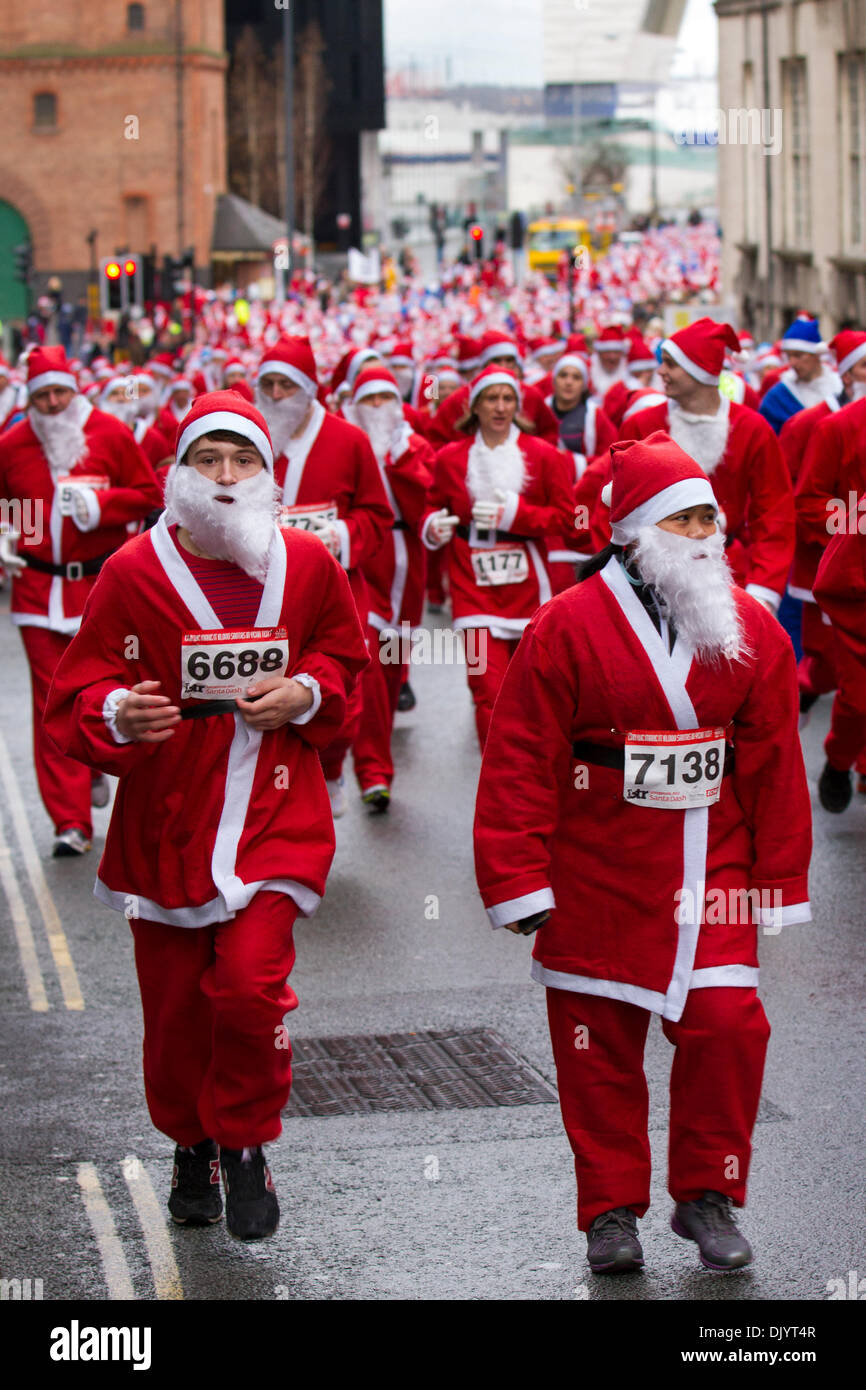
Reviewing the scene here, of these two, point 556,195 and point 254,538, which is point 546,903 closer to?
point 254,538

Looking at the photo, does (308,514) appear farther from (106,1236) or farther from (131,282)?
(131,282)

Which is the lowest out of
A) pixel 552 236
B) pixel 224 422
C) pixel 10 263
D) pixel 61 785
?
pixel 61 785

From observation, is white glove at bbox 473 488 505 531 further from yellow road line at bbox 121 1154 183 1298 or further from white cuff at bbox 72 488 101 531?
yellow road line at bbox 121 1154 183 1298

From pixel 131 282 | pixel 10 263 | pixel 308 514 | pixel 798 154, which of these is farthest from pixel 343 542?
pixel 10 263

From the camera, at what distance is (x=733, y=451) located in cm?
896

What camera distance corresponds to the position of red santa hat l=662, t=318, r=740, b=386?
8.54 metres

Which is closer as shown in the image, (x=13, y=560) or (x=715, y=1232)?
(x=715, y=1232)

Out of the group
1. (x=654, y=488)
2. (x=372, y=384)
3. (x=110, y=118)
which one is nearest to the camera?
(x=654, y=488)

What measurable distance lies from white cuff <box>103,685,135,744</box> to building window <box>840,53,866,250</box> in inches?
994

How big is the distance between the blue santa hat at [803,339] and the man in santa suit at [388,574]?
269 centimetres

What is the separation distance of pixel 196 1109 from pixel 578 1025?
0.99 m

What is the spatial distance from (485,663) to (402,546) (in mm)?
1828

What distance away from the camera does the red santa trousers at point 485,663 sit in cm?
986

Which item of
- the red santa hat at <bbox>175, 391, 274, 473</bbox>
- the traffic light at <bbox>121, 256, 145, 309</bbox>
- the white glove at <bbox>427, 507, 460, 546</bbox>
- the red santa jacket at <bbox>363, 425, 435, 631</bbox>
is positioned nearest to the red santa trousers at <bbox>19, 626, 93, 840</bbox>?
the white glove at <bbox>427, 507, 460, 546</bbox>
